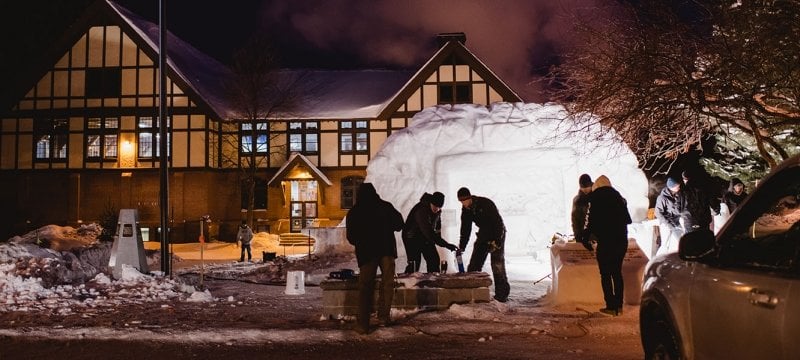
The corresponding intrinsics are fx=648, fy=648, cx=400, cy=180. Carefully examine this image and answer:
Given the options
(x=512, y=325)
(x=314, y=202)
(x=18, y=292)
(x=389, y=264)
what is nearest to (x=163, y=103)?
(x=18, y=292)

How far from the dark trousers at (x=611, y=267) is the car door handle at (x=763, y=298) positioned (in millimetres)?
5207

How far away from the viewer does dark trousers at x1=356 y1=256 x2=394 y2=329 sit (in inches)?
303

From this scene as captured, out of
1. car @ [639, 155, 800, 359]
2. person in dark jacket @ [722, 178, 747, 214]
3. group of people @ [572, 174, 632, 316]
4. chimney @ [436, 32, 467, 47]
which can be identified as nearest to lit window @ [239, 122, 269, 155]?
chimney @ [436, 32, 467, 47]

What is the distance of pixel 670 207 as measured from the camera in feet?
37.1

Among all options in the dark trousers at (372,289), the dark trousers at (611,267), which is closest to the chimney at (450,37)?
the dark trousers at (611,267)

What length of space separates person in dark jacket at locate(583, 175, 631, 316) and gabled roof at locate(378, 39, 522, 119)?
23842 millimetres

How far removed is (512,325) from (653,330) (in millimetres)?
3524

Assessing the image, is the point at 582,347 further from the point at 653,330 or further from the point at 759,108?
the point at 759,108

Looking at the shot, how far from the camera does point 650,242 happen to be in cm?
1379

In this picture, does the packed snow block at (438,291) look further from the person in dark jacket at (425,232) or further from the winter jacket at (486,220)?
A: the winter jacket at (486,220)

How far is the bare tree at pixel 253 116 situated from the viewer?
108 ft

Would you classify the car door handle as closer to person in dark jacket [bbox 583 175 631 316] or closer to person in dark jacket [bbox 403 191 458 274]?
person in dark jacket [bbox 583 175 631 316]

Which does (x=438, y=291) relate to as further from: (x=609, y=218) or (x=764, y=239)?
(x=764, y=239)

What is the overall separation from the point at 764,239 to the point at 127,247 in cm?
1303
